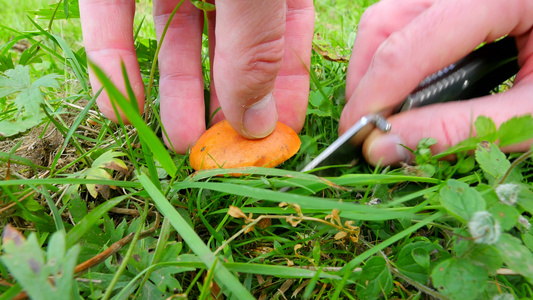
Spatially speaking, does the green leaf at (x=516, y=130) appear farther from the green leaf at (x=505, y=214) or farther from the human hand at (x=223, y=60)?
the human hand at (x=223, y=60)

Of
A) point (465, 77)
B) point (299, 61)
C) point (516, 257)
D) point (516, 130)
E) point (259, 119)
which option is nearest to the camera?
point (516, 257)

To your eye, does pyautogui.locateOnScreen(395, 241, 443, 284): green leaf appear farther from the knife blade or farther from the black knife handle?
the black knife handle

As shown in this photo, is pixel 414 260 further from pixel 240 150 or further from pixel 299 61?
pixel 299 61

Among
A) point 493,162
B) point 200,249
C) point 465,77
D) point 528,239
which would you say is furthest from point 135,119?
point 465,77

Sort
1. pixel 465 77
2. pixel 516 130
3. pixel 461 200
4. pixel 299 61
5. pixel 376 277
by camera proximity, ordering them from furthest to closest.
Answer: pixel 299 61, pixel 465 77, pixel 516 130, pixel 376 277, pixel 461 200

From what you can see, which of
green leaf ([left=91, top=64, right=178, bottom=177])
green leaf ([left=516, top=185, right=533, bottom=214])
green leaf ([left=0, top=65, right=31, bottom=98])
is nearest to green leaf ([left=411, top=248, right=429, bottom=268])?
green leaf ([left=516, top=185, right=533, bottom=214])

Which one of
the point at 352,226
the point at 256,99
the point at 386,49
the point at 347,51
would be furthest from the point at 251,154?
the point at 347,51

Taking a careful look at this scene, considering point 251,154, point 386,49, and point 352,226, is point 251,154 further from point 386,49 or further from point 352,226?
point 386,49
